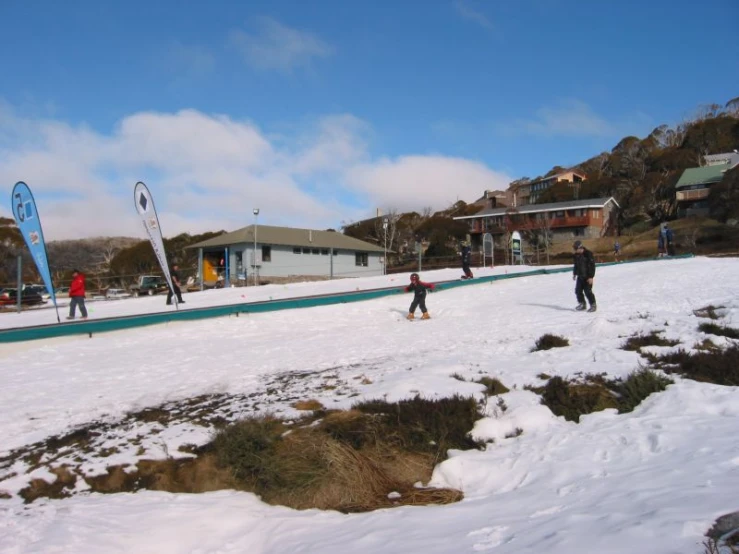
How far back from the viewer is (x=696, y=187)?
64.9 metres

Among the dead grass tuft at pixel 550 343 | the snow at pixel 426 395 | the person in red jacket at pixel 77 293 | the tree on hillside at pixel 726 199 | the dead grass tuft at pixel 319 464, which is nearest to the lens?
the snow at pixel 426 395

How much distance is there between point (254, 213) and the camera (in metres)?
34.6

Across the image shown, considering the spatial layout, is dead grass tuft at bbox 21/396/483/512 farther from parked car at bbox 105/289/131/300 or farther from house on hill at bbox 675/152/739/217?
house on hill at bbox 675/152/739/217

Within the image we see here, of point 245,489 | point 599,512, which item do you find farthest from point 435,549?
point 245,489

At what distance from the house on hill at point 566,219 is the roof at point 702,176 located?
8.29m

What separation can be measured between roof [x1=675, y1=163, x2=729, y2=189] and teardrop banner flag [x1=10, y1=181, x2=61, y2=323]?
2764 inches

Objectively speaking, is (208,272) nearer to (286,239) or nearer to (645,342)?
(286,239)

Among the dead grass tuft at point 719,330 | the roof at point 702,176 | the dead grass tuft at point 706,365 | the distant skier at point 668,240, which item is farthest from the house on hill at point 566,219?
the dead grass tuft at point 706,365

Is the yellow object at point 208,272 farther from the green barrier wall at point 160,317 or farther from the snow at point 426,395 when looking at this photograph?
the snow at point 426,395

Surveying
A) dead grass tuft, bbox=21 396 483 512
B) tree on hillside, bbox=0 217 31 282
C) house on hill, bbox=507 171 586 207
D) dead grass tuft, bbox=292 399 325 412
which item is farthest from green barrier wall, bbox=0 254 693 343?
house on hill, bbox=507 171 586 207

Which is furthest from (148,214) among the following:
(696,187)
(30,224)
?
(696,187)

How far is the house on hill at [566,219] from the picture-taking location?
67156 millimetres

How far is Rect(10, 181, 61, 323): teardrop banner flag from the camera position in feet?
45.1

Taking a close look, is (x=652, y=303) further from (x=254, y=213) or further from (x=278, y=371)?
(x=254, y=213)
